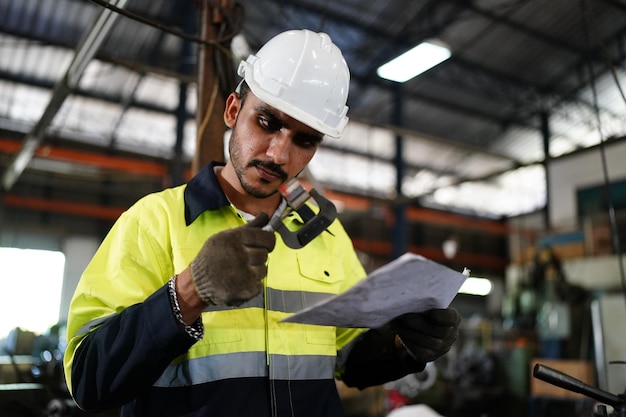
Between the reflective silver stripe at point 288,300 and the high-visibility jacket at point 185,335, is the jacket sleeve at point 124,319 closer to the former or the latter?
the high-visibility jacket at point 185,335

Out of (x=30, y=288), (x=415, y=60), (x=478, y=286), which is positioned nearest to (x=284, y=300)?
(x=415, y=60)

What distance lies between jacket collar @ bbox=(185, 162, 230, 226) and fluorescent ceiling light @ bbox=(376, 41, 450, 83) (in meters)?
4.45

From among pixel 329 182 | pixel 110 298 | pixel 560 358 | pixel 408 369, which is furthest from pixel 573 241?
pixel 110 298

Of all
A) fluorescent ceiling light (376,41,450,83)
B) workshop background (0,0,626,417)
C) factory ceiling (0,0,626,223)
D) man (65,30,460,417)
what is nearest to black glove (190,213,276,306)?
man (65,30,460,417)

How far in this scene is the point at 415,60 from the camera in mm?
5527

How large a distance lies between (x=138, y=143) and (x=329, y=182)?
3944mm

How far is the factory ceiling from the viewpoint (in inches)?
301

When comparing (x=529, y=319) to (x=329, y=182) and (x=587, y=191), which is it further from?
(x=329, y=182)

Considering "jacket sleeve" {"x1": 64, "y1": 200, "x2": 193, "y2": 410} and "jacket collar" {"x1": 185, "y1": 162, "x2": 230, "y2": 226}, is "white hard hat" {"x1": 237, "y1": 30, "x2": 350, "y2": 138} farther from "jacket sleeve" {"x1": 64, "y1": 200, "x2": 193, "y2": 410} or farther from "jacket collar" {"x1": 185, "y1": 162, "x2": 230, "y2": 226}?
"jacket sleeve" {"x1": 64, "y1": 200, "x2": 193, "y2": 410}

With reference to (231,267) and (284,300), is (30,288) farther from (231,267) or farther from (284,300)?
(231,267)

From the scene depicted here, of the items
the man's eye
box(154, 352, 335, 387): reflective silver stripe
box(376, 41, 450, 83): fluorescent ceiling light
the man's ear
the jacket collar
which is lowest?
box(154, 352, 335, 387): reflective silver stripe

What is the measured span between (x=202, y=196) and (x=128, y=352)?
0.40m

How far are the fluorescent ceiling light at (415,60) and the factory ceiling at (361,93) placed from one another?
698 millimetres

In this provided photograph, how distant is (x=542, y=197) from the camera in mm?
13656
